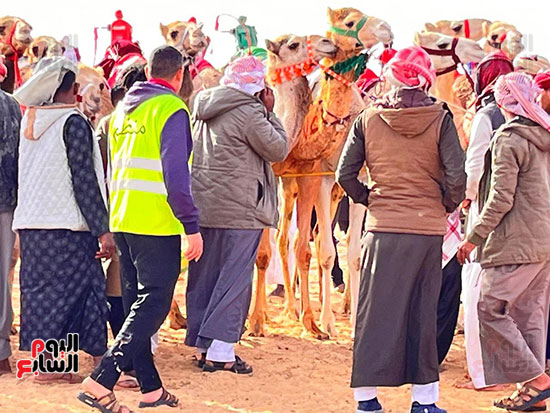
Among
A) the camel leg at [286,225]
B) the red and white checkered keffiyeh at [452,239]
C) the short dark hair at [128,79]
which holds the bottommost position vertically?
the camel leg at [286,225]

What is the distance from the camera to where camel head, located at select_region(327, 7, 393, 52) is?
8945 mm

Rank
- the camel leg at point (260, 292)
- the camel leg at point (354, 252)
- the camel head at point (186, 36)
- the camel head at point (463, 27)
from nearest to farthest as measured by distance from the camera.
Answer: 1. the camel leg at point (260, 292)
2. the camel leg at point (354, 252)
3. the camel head at point (186, 36)
4. the camel head at point (463, 27)

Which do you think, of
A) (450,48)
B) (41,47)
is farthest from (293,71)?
(41,47)

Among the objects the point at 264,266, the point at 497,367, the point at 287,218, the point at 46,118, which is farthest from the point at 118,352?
the point at 287,218

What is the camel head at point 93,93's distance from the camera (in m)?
7.98

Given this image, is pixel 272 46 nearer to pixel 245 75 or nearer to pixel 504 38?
pixel 245 75

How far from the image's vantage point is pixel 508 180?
612cm

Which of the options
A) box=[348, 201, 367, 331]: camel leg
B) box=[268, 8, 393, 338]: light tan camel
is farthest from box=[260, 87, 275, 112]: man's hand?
box=[348, 201, 367, 331]: camel leg

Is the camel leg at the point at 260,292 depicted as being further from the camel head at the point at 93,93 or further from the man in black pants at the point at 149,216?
the man in black pants at the point at 149,216

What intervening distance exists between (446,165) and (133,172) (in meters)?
1.80

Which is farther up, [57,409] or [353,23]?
[353,23]

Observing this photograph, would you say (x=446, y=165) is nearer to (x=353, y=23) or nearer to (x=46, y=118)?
(x=46, y=118)

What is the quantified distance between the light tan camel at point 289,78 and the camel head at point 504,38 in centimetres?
344

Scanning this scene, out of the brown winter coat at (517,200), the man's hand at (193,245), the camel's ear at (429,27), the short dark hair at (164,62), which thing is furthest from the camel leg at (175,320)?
the camel's ear at (429,27)
